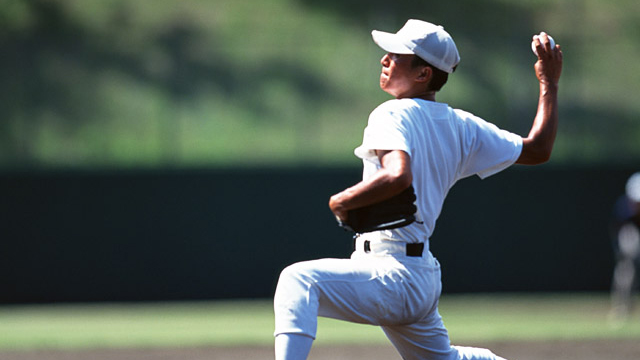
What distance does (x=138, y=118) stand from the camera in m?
19.3

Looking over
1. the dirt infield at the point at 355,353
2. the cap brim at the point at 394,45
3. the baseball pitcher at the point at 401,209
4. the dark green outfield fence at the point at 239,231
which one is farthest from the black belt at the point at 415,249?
the dark green outfield fence at the point at 239,231

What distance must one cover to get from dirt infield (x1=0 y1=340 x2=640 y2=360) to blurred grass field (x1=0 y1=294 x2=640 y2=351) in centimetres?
49

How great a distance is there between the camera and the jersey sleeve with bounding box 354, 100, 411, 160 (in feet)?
12.6

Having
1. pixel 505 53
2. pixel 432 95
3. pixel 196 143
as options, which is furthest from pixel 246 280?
pixel 432 95

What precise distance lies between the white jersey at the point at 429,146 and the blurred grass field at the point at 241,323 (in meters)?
6.54

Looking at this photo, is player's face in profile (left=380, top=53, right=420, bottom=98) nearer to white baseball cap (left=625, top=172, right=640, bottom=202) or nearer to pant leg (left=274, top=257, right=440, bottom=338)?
pant leg (left=274, top=257, right=440, bottom=338)

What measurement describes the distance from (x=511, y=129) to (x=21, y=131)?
8841mm

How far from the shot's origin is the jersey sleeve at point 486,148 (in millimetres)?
4375

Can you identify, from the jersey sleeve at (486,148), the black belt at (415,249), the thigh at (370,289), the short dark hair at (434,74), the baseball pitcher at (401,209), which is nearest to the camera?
the baseball pitcher at (401,209)

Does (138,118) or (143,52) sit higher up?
(143,52)

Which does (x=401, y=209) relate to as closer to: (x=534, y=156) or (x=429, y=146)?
(x=429, y=146)

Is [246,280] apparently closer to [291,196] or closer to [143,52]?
[291,196]

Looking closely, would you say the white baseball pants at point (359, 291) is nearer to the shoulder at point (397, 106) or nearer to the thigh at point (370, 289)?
the thigh at point (370, 289)

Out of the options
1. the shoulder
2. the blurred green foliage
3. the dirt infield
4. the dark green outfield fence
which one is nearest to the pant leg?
the shoulder
